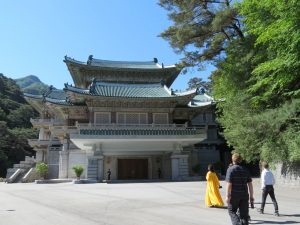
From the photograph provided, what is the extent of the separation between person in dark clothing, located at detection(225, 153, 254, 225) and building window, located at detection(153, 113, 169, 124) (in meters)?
29.0

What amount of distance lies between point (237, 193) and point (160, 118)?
29.6 metres

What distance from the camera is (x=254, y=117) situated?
19.8 metres

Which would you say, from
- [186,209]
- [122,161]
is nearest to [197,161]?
[122,161]

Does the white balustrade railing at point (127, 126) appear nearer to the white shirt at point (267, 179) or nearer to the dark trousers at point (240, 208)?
the white shirt at point (267, 179)

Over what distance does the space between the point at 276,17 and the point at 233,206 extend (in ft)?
44.3

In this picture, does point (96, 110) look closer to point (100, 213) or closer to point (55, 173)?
point (55, 173)

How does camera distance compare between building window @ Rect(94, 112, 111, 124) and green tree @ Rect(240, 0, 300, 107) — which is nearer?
green tree @ Rect(240, 0, 300, 107)

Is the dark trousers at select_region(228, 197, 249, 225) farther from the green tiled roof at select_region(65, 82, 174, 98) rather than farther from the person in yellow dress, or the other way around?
the green tiled roof at select_region(65, 82, 174, 98)

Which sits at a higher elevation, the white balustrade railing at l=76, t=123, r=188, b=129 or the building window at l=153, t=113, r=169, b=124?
the building window at l=153, t=113, r=169, b=124

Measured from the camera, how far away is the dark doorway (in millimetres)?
35031

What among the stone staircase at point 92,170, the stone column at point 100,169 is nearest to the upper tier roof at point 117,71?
the stone column at point 100,169

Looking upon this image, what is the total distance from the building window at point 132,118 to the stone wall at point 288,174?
17.7m

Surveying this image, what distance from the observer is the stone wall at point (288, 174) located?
19.1m

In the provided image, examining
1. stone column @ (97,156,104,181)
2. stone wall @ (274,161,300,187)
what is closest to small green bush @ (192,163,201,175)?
stone column @ (97,156,104,181)
